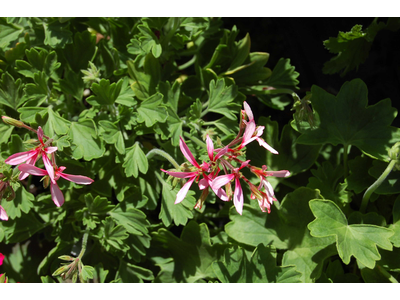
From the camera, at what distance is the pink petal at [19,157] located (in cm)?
128

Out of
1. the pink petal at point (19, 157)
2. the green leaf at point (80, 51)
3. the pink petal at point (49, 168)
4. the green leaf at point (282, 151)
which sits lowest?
the green leaf at point (282, 151)

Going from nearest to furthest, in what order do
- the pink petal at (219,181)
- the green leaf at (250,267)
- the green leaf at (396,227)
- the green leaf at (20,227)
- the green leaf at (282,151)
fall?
1. the pink petal at (219,181)
2. the green leaf at (396,227)
3. the green leaf at (250,267)
4. the green leaf at (20,227)
5. the green leaf at (282,151)

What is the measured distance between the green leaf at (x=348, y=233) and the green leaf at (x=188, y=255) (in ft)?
1.89

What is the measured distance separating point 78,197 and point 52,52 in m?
0.76

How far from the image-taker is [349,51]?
1925 millimetres

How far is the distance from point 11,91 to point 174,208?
3.18 ft

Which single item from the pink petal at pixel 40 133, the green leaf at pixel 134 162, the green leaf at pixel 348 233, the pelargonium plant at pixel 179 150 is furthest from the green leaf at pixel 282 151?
the pink petal at pixel 40 133

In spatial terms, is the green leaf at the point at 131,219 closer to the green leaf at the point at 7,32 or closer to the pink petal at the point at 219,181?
the pink petal at the point at 219,181

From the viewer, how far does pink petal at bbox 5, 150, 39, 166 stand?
1285 millimetres

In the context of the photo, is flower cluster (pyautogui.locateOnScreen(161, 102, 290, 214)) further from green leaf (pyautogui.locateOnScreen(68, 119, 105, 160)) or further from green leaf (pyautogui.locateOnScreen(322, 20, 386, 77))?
green leaf (pyautogui.locateOnScreen(322, 20, 386, 77))

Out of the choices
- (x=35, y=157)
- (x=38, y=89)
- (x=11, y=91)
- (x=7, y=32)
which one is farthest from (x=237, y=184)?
(x=7, y=32)

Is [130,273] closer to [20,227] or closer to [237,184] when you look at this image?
[20,227]

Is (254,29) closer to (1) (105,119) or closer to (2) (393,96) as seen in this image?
(2) (393,96)

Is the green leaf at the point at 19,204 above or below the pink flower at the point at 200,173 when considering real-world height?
below
